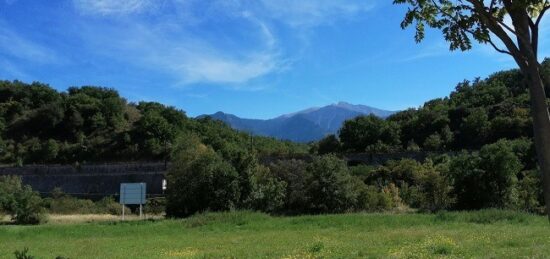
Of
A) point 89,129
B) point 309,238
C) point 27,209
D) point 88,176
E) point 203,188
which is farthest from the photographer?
point 89,129

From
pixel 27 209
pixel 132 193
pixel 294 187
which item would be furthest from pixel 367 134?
pixel 27 209

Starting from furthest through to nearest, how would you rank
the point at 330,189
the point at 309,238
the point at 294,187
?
the point at 294,187 < the point at 330,189 < the point at 309,238

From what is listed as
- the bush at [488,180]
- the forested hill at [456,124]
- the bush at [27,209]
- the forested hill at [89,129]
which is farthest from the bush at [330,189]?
the forested hill at [89,129]

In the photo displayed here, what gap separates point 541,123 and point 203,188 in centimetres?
3263

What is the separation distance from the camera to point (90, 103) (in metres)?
117

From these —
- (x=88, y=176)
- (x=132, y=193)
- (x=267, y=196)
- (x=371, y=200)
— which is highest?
(x=88, y=176)

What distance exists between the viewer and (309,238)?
1947 centimetres

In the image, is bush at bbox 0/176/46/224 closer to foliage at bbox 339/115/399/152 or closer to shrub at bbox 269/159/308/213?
shrub at bbox 269/159/308/213

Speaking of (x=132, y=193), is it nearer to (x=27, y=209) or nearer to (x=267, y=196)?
(x=27, y=209)

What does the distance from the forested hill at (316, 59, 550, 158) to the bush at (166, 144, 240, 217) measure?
4368 centimetres

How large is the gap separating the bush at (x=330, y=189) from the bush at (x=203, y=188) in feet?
17.2

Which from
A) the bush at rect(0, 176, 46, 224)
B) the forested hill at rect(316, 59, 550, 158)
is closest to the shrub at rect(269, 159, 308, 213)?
the bush at rect(0, 176, 46, 224)

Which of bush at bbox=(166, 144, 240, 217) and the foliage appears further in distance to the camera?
the foliage

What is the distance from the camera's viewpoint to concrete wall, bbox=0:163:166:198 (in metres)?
77.4
